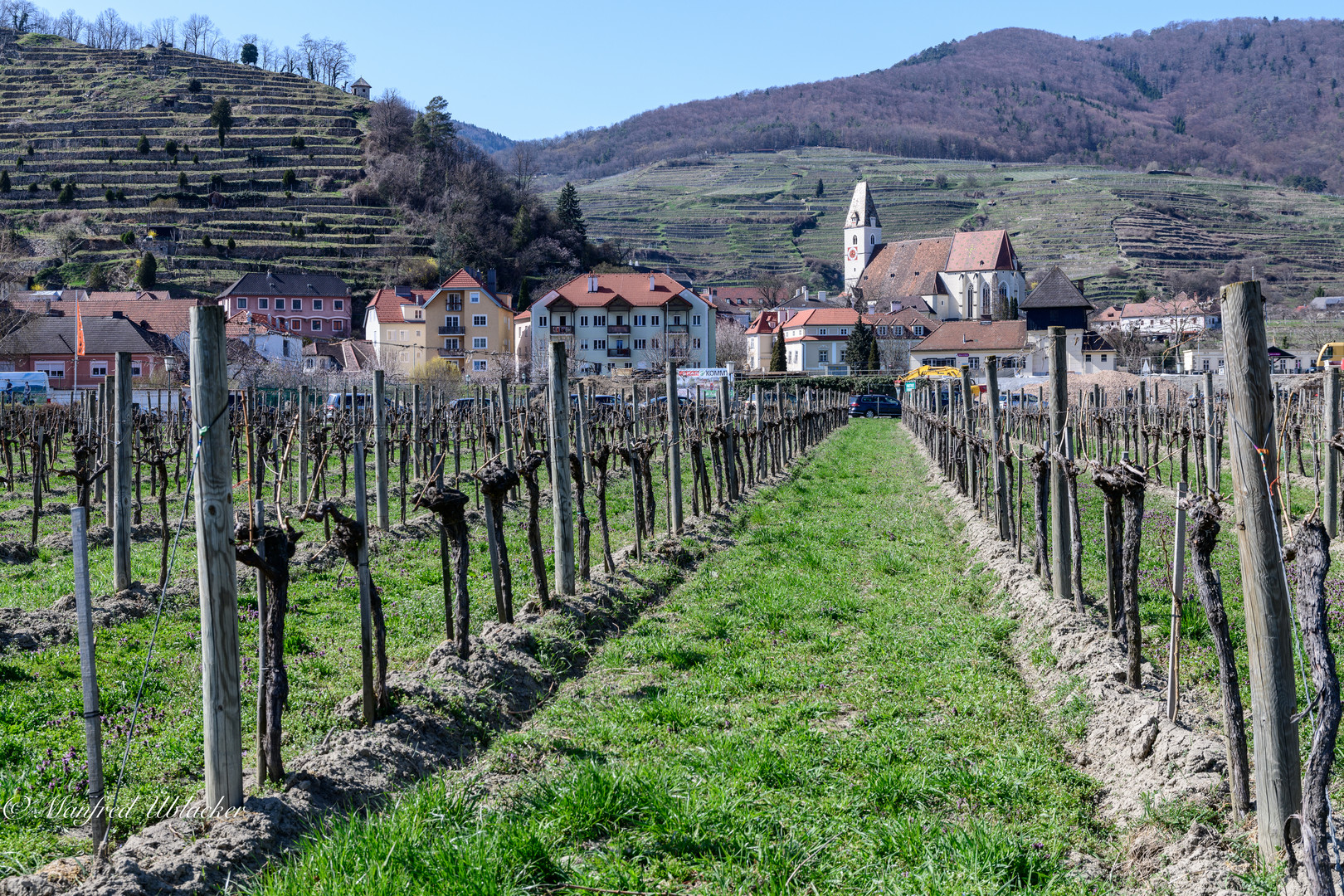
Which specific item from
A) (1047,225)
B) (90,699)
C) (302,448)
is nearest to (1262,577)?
(90,699)

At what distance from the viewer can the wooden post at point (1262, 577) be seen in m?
3.75

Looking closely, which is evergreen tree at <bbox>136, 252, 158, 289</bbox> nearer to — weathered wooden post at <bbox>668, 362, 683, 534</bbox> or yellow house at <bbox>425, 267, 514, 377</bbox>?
yellow house at <bbox>425, 267, 514, 377</bbox>

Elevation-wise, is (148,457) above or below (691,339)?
below

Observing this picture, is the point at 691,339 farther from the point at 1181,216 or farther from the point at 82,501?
the point at 1181,216

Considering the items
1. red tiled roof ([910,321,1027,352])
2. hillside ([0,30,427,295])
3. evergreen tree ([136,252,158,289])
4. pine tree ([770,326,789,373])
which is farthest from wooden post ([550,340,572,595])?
hillside ([0,30,427,295])

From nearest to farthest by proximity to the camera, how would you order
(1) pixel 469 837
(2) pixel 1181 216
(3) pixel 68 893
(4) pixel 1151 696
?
(3) pixel 68 893 → (1) pixel 469 837 → (4) pixel 1151 696 → (2) pixel 1181 216

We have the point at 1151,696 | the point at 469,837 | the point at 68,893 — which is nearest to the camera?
the point at 68,893

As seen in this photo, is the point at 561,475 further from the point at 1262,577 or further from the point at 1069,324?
the point at 1069,324

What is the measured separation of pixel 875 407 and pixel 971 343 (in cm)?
2310

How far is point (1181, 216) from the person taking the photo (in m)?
152

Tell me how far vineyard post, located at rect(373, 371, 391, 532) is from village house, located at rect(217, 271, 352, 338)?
69.3 m

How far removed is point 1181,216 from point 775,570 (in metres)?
166

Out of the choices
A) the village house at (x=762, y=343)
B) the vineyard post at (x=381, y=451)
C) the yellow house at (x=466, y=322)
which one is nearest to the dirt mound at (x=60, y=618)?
the vineyard post at (x=381, y=451)

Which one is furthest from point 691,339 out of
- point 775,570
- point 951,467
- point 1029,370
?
point 775,570
